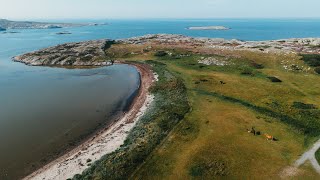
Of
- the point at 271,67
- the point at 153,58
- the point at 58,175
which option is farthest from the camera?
the point at 153,58

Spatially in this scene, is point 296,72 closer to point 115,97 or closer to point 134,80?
point 134,80

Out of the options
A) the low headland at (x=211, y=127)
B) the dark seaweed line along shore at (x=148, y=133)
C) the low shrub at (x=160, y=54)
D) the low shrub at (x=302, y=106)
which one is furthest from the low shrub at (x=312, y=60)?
the low shrub at (x=160, y=54)

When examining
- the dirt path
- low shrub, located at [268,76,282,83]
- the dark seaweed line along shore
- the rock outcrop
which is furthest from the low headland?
the rock outcrop

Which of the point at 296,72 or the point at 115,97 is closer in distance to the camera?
the point at 115,97

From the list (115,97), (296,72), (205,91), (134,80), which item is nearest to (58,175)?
(115,97)

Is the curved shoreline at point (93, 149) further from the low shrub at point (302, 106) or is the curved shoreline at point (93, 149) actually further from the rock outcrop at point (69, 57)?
the rock outcrop at point (69, 57)

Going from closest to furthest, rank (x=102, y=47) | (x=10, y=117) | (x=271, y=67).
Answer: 1. (x=10, y=117)
2. (x=271, y=67)
3. (x=102, y=47)
